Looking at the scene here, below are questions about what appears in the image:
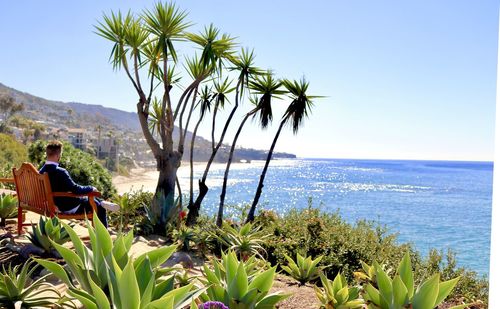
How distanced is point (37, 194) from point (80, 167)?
6285 mm

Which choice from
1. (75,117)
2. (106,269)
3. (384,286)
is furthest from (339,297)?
(75,117)

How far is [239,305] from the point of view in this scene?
1.96 metres

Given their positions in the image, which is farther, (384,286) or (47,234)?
(47,234)

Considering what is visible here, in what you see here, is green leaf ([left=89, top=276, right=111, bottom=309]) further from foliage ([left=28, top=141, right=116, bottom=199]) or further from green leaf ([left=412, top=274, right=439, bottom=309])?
foliage ([left=28, top=141, right=116, bottom=199])

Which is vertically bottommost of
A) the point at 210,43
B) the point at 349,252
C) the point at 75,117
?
the point at 349,252

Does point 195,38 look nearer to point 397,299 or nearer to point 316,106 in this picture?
point 316,106

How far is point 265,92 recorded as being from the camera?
9.03m

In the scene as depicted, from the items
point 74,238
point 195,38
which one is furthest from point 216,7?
point 74,238

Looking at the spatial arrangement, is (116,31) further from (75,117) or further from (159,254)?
(75,117)

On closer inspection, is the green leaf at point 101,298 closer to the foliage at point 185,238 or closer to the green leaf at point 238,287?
the green leaf at point 238,287

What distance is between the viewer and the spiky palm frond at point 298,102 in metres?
9.04

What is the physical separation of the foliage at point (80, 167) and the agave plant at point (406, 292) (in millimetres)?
8964

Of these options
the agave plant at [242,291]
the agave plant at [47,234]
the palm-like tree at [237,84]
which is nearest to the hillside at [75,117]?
the palm-like tree at [237,84]

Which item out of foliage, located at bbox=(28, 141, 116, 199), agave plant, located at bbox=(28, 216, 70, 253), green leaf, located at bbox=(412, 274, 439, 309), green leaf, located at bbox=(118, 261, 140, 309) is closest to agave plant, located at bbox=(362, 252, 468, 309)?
green leaf, located at bbox=(412, 274, 439, 309)
